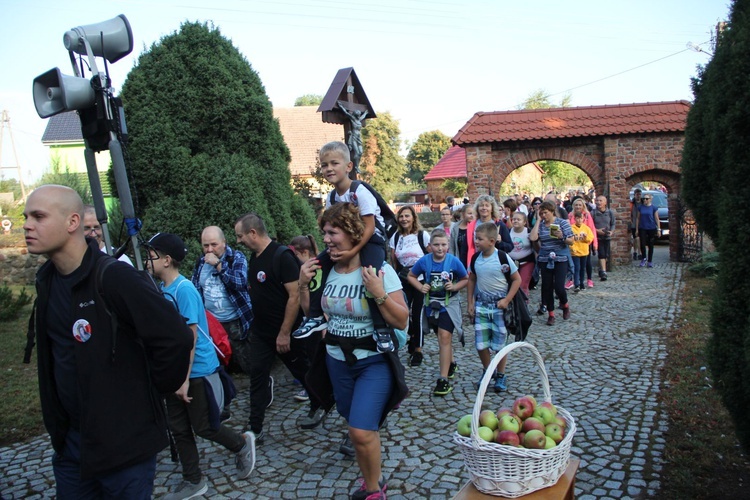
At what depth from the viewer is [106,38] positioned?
4641 millimetres

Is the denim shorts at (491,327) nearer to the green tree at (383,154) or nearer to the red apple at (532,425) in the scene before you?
the red apple at (532,425)

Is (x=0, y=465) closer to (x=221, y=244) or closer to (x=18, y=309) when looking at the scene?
(x=221, y=244)

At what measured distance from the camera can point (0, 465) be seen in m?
4.80

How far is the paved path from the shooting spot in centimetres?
410

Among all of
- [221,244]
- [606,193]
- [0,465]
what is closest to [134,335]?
[221,244]

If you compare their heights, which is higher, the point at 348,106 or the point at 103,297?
the point at 348,106

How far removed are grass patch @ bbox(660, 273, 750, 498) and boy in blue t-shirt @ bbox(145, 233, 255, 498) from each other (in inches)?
126

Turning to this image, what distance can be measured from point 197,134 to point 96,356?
5.31 meters

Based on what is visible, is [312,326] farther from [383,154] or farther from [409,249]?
[383,154]

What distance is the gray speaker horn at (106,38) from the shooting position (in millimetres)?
4469

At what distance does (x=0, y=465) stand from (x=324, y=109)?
6620mm

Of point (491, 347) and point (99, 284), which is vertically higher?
point (99, 284)

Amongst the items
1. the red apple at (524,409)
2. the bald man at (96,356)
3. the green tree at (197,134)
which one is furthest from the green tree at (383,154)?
the bald man at (96,356)

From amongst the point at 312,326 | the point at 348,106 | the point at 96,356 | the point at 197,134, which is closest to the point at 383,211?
the point at 312,326
